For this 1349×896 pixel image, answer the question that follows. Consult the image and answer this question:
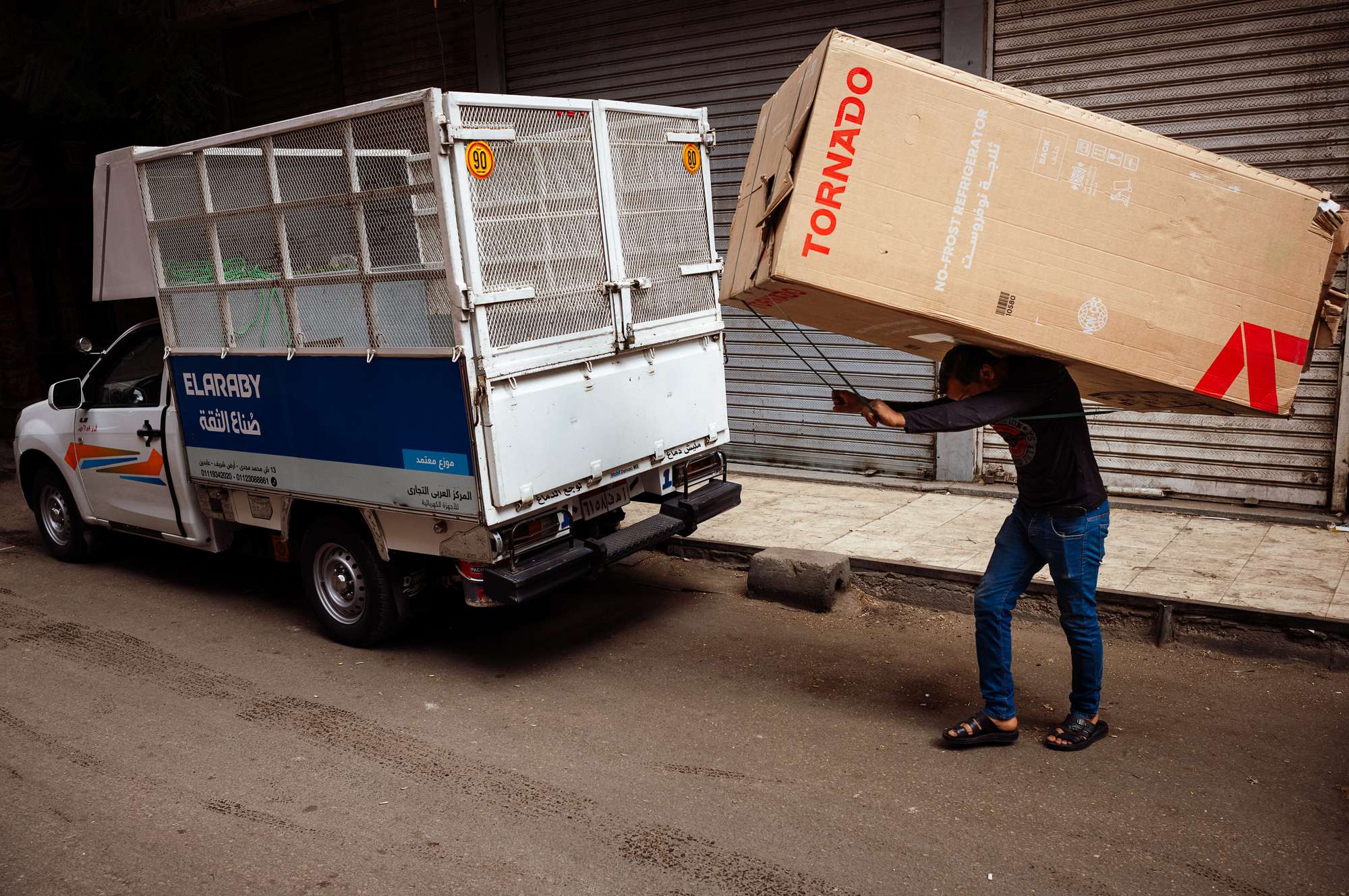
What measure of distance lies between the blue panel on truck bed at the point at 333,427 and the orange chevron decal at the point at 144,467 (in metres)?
0.40

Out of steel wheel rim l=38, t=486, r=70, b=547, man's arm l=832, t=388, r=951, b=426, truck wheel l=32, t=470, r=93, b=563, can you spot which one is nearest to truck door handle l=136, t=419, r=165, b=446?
truck wheel l=32, t=470, r=93, b=563

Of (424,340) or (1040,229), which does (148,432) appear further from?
(1040,229)

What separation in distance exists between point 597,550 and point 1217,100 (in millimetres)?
5228

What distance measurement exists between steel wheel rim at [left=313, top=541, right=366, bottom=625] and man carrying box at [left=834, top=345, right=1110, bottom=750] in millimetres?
2939

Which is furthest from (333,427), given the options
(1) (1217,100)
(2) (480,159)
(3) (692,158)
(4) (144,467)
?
(1) (1217,100)

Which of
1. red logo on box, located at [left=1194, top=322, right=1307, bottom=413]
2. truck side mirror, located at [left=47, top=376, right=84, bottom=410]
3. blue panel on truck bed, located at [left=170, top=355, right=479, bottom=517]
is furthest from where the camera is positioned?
truck side mirror, located at [left=47, top=376, right=84, bottom=410]

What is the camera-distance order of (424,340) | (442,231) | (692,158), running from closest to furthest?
(442,231), (424,340), (692,158)

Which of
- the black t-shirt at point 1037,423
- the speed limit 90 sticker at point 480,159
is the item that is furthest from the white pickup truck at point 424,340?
the black t-shirt at point 1037,423

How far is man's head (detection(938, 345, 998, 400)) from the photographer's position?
4.05 m

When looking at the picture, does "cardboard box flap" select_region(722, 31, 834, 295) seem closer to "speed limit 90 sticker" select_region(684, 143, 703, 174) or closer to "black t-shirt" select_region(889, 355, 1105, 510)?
"black t-shirt" select_region(889, 355, 1105, 510)

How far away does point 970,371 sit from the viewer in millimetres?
4070

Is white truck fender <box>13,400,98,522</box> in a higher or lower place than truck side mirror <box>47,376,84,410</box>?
lower

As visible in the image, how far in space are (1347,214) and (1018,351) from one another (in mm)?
1267

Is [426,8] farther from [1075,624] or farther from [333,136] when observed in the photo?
[1075,624]
